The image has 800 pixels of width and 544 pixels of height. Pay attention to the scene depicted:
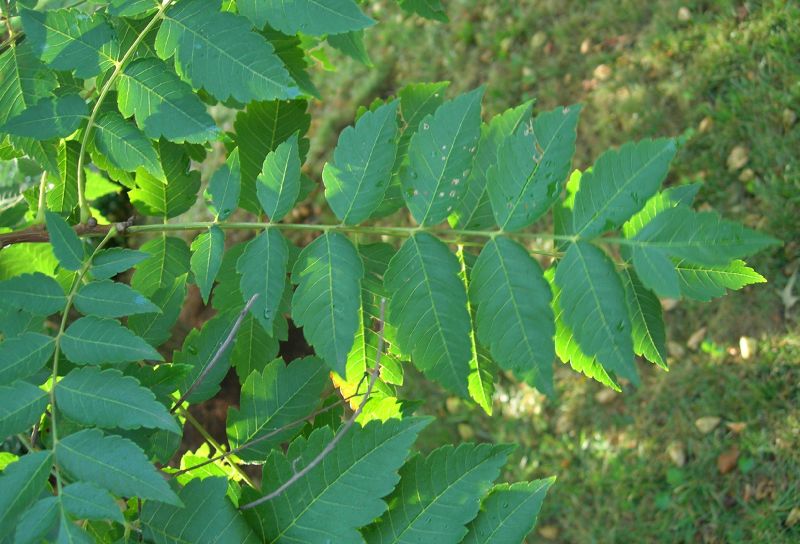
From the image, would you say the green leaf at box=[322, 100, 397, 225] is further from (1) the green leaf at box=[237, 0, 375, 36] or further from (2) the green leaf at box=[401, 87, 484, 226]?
(1) the green leaf at box=[237, 0, 375, 36]

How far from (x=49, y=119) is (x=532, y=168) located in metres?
0.88

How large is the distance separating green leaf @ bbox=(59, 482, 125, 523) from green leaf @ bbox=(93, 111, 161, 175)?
67 centimetres

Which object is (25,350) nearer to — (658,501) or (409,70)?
(658,501)

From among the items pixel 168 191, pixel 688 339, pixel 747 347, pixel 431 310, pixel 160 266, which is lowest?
pixel 688 339

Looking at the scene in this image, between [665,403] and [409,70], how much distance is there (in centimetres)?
264

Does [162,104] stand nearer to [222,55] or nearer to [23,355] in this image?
[222,55]

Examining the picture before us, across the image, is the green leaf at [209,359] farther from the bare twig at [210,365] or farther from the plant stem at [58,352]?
the plant stem at [58,352]

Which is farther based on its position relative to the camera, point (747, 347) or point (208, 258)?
point (747, 347)

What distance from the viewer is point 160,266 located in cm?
180

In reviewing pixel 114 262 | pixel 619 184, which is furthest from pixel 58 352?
pixel 619 184

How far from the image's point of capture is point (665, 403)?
11.4 feet

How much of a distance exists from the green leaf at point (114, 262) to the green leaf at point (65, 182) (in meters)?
0.40

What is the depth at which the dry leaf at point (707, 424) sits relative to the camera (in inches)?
132

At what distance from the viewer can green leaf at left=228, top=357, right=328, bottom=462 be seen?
5.00 feet
